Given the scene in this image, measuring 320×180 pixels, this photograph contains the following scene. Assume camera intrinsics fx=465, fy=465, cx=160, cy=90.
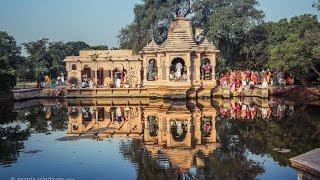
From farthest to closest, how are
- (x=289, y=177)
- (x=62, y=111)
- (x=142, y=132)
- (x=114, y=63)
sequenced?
(x=114, y=63), (x=62, y=111), (x=142, y=132), (x=289, y=177)

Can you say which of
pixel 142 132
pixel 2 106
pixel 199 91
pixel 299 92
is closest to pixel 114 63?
pixel 199 91

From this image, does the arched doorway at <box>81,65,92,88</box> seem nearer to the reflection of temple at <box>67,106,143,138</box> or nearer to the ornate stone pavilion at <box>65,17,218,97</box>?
the ornate stone pavilion at <box>65,17,218,97</box>

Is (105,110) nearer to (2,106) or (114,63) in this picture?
(2,106)

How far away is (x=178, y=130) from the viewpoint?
65.0ft

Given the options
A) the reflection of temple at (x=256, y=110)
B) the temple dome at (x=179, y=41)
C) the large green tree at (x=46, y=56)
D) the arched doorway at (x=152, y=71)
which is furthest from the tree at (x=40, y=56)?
the reflection of temple at (x=256, y=110)

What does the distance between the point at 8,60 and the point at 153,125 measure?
21642mm

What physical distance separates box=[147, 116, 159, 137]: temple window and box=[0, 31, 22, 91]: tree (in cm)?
1620

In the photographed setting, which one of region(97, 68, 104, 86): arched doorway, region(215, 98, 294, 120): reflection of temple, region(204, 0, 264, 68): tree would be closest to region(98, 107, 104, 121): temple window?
region(215, 98, 294, 120): reflection of temple

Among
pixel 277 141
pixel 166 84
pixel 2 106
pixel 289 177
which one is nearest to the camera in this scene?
pixel 289 177

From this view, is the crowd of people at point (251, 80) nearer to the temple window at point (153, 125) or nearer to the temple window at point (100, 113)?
the temple window at point (100, 113)

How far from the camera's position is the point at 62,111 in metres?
28.7

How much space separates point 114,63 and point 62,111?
17533mm

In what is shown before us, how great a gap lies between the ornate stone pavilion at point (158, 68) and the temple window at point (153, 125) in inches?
421

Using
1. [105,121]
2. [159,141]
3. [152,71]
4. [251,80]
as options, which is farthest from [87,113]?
[251,80]
